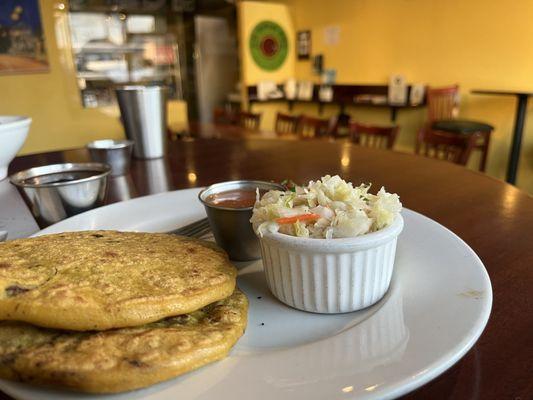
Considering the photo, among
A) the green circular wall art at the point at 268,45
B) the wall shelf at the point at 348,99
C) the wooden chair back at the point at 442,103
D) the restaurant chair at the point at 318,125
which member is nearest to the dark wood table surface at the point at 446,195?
the restaurant chair at the point at 318,125

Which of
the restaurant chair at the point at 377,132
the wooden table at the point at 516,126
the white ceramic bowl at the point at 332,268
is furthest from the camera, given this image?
the wooden table at the point at 516,126

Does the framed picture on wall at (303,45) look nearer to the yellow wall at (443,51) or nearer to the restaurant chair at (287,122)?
the yellow wall at (443,51)

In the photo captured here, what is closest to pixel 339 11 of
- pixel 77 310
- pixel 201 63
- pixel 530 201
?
pixel 201 63

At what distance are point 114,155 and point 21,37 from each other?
16.0 ft

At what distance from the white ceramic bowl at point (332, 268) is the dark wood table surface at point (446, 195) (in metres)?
0.22

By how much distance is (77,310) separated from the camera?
0.64 metres

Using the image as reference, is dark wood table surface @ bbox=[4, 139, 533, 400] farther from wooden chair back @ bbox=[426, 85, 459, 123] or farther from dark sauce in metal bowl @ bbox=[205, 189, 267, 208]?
wooden chair back @ bbox=[426, 85, 459, 123]

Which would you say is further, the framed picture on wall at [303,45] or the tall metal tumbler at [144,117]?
the framed picture on wall at [303,45]

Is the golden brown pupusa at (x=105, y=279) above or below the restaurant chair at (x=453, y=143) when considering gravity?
above

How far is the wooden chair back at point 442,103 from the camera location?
5367 millimetres

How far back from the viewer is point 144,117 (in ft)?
6.56

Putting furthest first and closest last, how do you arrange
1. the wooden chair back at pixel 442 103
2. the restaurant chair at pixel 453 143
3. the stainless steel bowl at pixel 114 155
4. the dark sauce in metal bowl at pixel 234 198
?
the wooden chair back at pixel 442 103
the restaurant chair at pixel 453 143
the stainless steel bowl at pixel 114 155
the dark sauce in metal bowl at pixel 234 198

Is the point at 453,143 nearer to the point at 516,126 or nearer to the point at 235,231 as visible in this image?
the point at 235,231

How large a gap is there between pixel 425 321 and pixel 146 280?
0.51 metres
